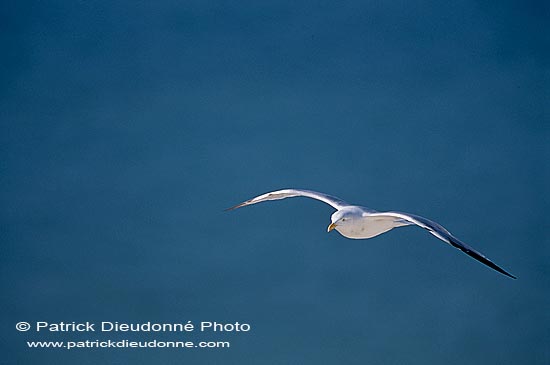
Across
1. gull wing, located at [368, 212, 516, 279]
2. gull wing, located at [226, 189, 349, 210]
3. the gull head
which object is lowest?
gull wing, located at [368, 212, 516, 279]

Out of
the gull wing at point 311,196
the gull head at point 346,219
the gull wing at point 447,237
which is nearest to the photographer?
the gull wing at point 447,237

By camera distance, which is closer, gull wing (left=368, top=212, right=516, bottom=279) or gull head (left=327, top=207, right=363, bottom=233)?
gull wing (left=368, top=212, right=516, bottom=279)

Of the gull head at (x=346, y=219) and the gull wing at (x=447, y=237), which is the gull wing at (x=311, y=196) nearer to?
the gull head at (x=346, y=219)

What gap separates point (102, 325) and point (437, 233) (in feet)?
7.01

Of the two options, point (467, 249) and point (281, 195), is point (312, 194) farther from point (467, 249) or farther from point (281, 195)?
point (467, 249)

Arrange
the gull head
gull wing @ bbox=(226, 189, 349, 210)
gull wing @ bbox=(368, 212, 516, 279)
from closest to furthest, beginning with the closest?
1. gull wing @ bbox=(368, 212, 516, 279)
2. the gull head
3. gull wing @ bbox=(226, 189, 349, 210)

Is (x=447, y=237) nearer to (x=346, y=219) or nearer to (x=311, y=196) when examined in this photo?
(x=346, y=219)

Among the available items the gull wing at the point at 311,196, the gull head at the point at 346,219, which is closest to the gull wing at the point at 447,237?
the gull head at the point at 346,219

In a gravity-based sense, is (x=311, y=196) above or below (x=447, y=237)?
above

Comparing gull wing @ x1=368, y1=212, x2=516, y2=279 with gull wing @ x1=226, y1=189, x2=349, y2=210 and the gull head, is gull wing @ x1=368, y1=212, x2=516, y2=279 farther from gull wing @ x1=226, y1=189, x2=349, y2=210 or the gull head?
gull wing @ x1=226, y1=189, x2=349, y2=210

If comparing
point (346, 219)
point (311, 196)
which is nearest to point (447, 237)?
point (346, 219)

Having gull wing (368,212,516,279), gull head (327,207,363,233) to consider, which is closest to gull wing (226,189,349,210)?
gull head (327,207,363,233)

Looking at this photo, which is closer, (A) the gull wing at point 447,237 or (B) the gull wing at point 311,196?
(A) the gull wing at point 447,237

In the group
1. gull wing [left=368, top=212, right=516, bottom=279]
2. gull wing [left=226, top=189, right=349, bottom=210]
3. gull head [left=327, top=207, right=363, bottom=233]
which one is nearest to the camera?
gull wing [left=368, top=212, right=516, bottom=279]
